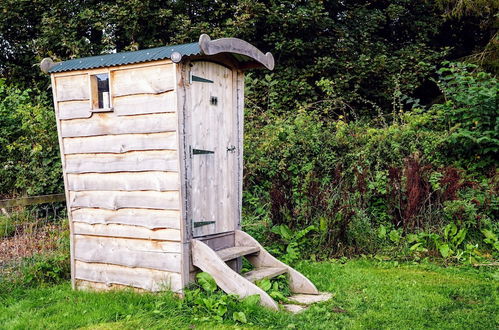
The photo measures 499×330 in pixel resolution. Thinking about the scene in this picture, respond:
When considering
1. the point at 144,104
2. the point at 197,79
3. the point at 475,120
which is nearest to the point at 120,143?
the point at 144,104

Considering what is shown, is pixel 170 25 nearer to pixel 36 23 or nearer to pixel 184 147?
pixel 36 23

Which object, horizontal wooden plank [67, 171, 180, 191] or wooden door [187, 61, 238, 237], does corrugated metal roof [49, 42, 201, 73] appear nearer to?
wooden door [187, 61, 238, 237]

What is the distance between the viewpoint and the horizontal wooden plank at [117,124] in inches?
187

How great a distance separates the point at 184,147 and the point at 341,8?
11.7 metres

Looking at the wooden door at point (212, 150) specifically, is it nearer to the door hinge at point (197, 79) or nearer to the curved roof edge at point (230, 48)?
the door hinge at point (197, 79)

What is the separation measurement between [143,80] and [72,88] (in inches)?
40.2

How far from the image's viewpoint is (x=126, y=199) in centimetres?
507

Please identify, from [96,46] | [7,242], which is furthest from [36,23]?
[7,242]

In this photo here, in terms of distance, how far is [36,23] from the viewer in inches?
565

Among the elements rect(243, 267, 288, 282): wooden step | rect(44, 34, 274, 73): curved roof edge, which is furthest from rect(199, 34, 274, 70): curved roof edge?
rect(243, 267, 288, 282): wooden step

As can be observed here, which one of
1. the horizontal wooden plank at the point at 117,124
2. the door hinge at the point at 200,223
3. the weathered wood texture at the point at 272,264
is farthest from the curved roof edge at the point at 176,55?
the weathered wood texture at the point at 272,264

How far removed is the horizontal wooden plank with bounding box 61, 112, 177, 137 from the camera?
476 cm

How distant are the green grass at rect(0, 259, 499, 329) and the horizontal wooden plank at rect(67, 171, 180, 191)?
1.06 metres

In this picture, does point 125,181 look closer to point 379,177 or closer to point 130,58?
point 130,58
